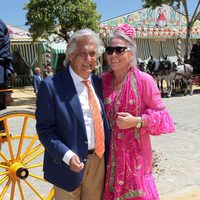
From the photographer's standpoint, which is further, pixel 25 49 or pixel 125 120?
pixel 25 49

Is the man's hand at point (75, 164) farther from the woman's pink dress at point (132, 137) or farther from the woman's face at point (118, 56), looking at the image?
the woman's face at point (118, 56)

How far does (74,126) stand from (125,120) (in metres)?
0.34

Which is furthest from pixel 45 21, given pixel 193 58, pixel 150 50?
pixel 150 50

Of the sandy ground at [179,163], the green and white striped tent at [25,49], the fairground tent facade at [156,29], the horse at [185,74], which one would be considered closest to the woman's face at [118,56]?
the sandy ground at [179,163]

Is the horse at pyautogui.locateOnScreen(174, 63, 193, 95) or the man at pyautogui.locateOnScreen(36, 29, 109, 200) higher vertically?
the man at pyautogui.locateOnScreen(36, 29, 109, 200)

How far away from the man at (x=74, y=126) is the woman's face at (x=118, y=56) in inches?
4.1

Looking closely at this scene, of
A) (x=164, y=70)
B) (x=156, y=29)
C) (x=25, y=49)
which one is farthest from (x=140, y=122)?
(x=156, y=29)

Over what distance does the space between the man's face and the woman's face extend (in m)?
0.11

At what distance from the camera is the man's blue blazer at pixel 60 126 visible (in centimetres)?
235

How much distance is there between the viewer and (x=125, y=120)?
95.1 inches

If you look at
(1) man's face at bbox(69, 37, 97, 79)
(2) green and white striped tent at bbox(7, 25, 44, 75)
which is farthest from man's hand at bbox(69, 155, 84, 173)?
(2) green and white striped tent at bbox(7, 25, 44, 75)

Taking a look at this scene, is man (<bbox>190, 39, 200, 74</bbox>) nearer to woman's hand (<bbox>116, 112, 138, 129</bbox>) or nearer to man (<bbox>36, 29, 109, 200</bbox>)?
man (<bbox>36, 29, 109, 200</bbox>)

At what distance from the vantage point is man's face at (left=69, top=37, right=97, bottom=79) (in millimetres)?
2451

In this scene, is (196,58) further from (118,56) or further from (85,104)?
(85,104)
